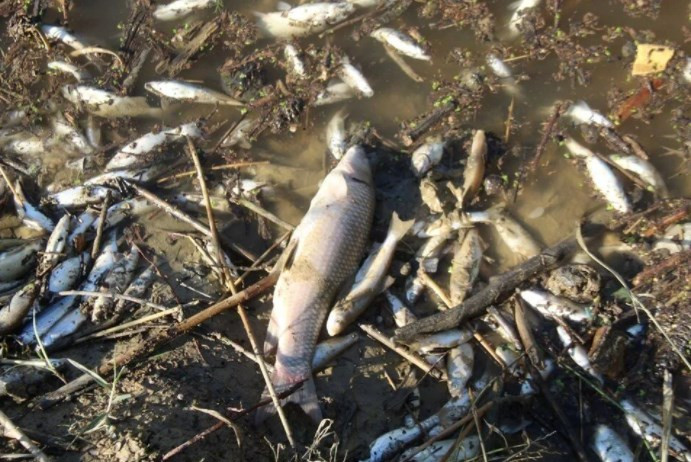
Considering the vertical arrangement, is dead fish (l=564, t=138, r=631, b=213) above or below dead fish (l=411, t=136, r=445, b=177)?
below

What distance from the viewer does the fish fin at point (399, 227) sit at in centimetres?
557

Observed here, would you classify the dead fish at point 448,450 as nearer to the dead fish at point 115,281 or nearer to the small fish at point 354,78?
the dead fish at point 115,281

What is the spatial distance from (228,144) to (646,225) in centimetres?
430

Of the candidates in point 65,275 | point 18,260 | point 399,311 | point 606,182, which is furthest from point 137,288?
point 606,182

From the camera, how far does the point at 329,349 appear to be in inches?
205

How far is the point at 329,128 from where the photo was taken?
6.42 meters

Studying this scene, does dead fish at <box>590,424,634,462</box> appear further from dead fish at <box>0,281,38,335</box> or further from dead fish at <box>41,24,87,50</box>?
dead fish at <box>41,24,87,50</box>

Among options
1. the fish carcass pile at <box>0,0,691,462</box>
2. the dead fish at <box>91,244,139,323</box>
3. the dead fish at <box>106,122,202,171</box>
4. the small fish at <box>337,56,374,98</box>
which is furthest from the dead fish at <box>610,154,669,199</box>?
the dead fish at <box>91,244,139,323</box>

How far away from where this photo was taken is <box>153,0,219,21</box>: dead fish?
6.95 metres

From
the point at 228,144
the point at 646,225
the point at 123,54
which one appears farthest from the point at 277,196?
the point at 646,225

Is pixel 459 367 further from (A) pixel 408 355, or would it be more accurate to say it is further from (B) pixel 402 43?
(B) pixel 402 43

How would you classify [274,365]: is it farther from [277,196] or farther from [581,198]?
[581,198]

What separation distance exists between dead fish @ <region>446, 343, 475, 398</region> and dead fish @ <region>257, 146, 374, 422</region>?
3.79 feet

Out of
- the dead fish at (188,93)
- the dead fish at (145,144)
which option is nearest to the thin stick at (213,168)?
the dead fish at (145,144)
